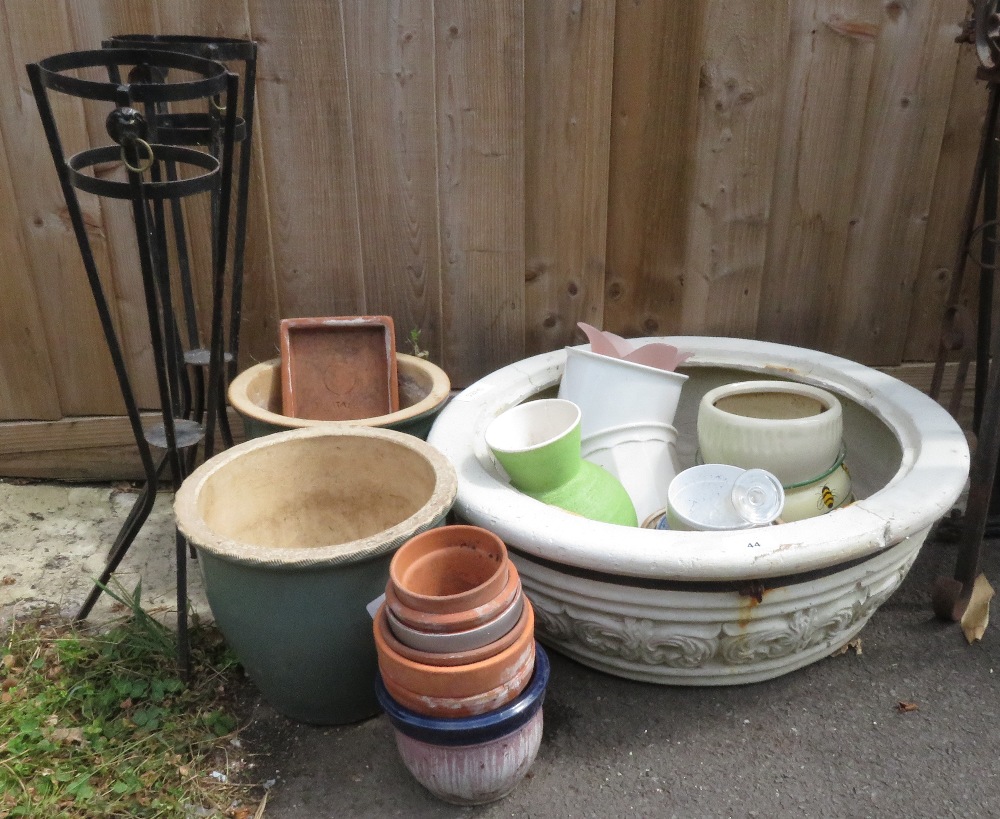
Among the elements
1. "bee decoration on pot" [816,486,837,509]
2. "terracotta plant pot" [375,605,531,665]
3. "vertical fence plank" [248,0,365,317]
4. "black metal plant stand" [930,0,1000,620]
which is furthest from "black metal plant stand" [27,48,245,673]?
"black metal plant stand" [930,0,1000,620]

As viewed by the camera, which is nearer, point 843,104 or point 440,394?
point 440,394

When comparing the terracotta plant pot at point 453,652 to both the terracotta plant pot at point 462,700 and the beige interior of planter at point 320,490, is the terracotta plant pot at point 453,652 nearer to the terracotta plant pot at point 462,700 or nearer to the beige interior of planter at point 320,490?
the terracotta plant pot at point 462,700

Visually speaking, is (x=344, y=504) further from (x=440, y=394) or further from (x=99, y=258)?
(x=99, y=258)

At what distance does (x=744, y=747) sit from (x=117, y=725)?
4.18ft

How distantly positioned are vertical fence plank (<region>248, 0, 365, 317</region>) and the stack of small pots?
3.54 ft

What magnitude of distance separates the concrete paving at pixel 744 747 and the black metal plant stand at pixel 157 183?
45 centimetres

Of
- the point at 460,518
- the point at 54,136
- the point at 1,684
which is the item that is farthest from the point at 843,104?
the point at 1,684

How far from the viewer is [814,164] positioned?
2357 mm

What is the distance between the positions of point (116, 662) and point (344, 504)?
1.98 feet

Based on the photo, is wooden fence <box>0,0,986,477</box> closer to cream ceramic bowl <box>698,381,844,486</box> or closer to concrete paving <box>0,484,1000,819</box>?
cream ceramic bowl <box>698,381,844,486</box>

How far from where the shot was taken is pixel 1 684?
1.83 m

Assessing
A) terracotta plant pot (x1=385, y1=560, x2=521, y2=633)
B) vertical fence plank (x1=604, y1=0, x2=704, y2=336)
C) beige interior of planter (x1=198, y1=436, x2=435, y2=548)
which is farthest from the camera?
vertical fence plank (x1=604, y1=0, x2=704, y2=336)

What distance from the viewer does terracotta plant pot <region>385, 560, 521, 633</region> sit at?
1399 mm

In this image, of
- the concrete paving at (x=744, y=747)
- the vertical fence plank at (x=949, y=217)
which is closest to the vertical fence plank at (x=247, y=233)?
the concrete paving at (x=744, y=747)
